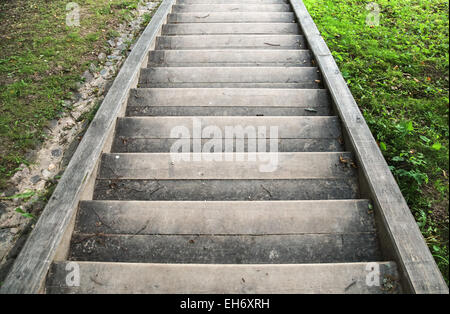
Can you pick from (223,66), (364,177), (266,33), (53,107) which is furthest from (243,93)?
(53,107)

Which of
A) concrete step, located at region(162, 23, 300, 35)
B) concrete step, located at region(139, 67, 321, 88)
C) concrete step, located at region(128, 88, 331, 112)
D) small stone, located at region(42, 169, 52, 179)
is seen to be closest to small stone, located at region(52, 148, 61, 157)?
small stone, located at region(42, 169, 52, 179)

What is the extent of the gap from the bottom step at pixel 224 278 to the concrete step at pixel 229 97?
1725mm

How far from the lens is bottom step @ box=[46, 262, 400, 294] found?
1.58 metres

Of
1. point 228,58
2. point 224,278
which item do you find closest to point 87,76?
point 228,58

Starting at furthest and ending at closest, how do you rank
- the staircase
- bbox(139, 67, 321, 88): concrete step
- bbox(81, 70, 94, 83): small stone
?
bbox(81, 70, 94, 83): small stone
bbox(139, 67, 321, 88): concrete step
the staircase

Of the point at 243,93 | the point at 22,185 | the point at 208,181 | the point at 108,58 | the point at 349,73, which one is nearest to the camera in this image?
the point at 208,181

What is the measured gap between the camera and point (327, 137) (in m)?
2.52

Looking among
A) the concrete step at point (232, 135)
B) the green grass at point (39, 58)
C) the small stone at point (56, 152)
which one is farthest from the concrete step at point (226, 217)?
the green grass at point (39, 58)

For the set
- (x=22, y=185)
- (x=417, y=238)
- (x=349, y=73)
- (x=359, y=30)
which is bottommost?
(x=22, y=185)

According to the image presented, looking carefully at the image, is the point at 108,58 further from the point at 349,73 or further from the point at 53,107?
the point at 349,73

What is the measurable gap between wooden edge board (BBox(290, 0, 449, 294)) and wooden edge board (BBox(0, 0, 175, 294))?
2.01 m

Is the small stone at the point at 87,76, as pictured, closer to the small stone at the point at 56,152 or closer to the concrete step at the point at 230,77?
the concrete step at the point at 230,77

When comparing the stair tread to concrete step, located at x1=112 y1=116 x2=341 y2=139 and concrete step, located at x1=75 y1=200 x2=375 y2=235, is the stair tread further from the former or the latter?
concrete step, located at x1=75 y1=200 x2=375 y2=235

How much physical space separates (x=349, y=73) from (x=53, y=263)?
3.43m
